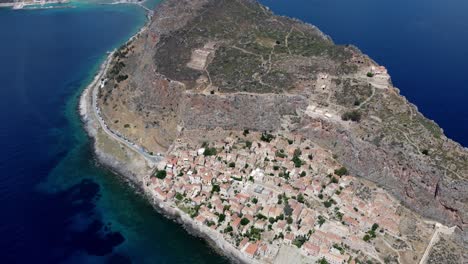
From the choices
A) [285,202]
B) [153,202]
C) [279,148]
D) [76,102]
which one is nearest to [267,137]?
[279,148]

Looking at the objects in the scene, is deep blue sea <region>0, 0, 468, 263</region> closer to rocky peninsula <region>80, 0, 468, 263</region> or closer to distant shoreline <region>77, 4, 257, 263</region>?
distant shoreline <region>77, 4, 257, 263</region>

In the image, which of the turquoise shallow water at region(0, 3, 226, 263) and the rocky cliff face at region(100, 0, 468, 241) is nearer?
the turquoise shallow water at region(0, 3, 226, 263)

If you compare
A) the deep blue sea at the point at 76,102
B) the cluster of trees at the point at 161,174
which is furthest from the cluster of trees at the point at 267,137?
the deep blue sea at the point at 76,102

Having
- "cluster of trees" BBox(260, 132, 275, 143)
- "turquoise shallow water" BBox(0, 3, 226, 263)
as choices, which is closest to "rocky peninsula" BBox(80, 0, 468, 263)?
"cluster of trees" BBox(260, 132, 275, 143)

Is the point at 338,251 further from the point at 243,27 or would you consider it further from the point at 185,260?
the point at 243,27

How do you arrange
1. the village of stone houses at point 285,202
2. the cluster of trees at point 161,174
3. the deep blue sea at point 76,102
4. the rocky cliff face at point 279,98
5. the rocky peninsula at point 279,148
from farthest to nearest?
the cluster of trees at point 161,174 < the rocky cliff face at point 279,98 < the deep blue sea at point 76,102 < the rocky peninsula at point 279,148 < the village of stone houses at point 285,202

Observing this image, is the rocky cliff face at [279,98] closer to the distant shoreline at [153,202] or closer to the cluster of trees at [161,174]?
the distant shoreline at [153,202]

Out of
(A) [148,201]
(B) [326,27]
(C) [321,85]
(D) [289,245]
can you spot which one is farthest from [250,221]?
(B) [326,27]
